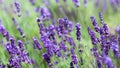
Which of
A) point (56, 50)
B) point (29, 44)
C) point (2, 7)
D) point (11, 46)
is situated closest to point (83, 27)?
point (29, 44)

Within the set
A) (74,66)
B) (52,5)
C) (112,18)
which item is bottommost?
(74,66)

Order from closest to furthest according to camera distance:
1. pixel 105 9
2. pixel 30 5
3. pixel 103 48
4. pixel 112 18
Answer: pixel 103 48
pixel 112 18
pixel 105 9
pixel 30 5

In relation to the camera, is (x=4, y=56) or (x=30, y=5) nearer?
(x=4, y=56)

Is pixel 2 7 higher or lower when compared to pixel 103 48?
higher

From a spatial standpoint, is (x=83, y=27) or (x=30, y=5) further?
(x=30, y=5)

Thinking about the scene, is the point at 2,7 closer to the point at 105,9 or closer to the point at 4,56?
the point at 105,9

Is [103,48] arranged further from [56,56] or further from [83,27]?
[83,27]

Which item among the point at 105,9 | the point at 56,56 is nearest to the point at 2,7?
the point at 105,9

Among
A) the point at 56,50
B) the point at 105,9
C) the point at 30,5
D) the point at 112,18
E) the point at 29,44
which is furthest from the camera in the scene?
the point at 30,5

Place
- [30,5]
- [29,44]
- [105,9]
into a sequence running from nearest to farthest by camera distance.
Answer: [29,44]
[105,9]
[30,5]
